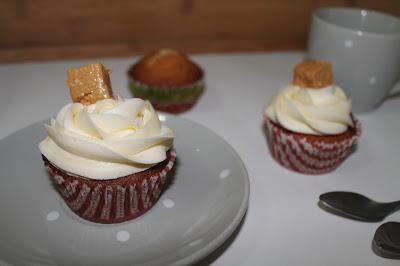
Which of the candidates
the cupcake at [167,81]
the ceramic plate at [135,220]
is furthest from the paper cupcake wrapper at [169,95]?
the ceramic plate at [135,220]

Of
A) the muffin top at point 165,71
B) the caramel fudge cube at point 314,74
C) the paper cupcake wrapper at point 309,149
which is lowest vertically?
the paper cupcake wrapper at point 309,149

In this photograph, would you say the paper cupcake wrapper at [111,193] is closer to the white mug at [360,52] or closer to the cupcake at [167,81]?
the cupcake at [167,81]

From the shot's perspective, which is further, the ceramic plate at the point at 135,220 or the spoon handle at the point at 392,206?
the spoon handle at the point at 392,206

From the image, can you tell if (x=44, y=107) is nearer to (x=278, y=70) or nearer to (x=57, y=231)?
(x=57, y=231)

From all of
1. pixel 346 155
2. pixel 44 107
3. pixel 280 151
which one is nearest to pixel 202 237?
pixel 280 151

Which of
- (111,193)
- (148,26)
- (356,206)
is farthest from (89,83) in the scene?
(148,26)

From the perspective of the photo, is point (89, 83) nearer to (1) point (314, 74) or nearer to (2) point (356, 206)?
(1) point (314, 74)
